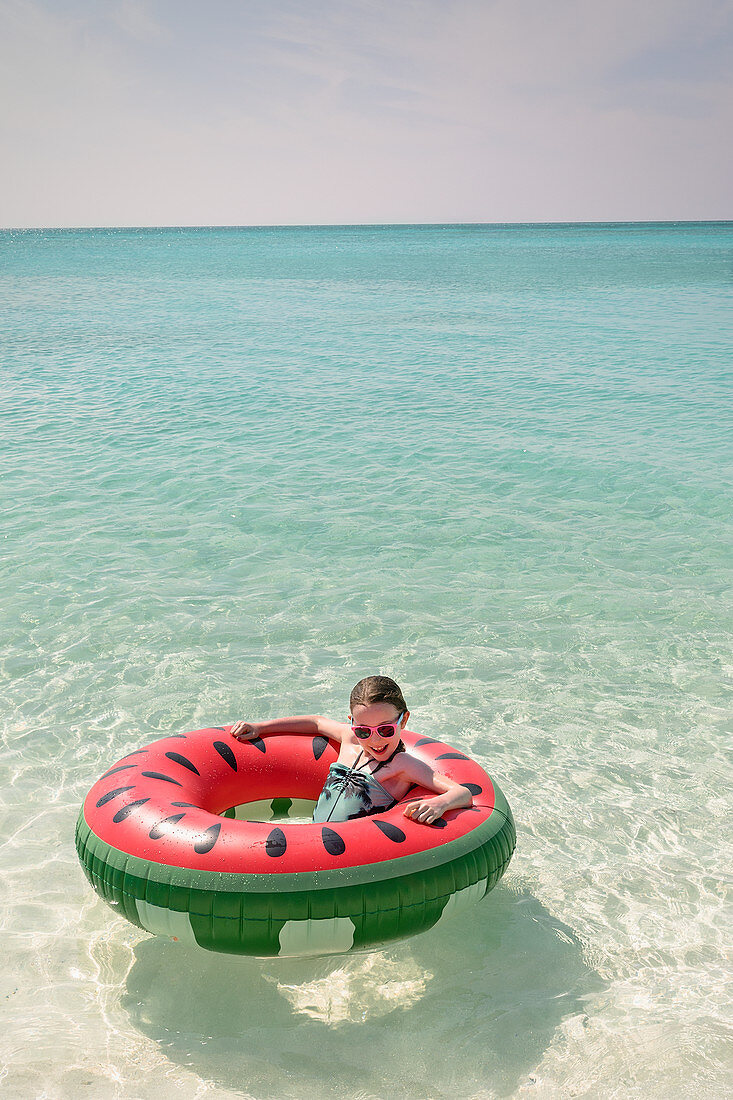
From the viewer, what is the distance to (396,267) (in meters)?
49.0

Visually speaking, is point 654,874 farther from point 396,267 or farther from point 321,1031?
point 396,267

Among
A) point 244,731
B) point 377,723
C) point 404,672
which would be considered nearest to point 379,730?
point 377,723

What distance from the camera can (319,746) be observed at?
3875 millimetres

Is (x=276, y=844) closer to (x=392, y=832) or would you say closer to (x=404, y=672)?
(x=392, y=832)

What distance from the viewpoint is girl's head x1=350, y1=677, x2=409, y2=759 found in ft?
11.3

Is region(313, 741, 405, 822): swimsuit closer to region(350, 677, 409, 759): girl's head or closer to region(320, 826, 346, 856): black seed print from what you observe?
region(350, 677, 409, 759): girl's head

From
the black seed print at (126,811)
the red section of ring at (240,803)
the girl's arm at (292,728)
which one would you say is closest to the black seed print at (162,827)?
the red section of ring at (240,803)

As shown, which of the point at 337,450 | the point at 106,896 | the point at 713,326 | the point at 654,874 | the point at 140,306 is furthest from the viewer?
the point at 140,306

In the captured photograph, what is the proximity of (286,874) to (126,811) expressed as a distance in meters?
0.68

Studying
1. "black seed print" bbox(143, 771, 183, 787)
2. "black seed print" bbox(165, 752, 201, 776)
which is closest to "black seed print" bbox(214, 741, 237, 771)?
"black seed print" bbox(165, 752, 201, 776)

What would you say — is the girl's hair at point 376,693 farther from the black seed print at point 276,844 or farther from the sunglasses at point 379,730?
the black seed print at point 276,844

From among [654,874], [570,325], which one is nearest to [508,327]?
[570,325]

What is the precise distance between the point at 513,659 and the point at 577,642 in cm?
51

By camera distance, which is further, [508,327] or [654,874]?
[508,327]
